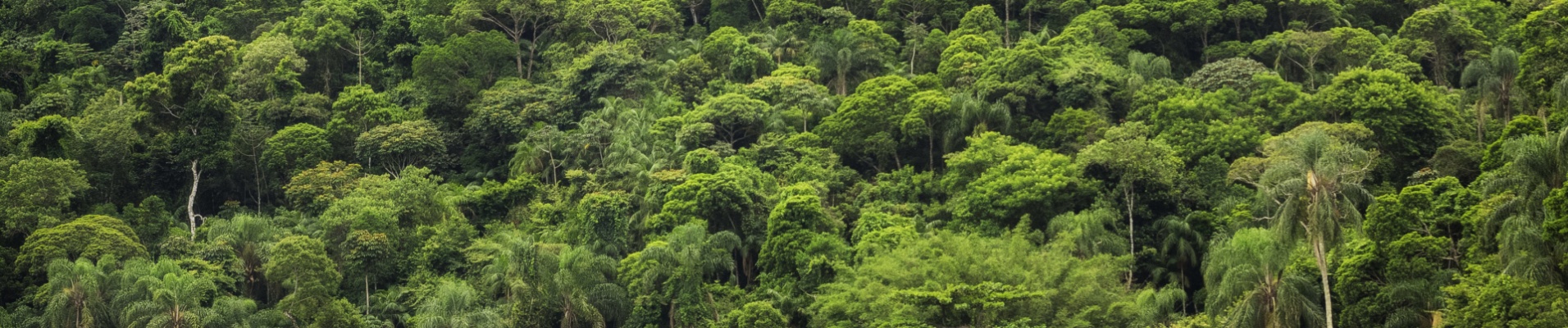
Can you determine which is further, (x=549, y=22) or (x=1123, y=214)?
(x=549, y=22)

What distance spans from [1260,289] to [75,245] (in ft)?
90.2

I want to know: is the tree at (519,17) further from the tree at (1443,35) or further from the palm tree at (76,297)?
the tree at (1443,35)

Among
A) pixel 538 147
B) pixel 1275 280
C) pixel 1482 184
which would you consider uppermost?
pixel 1482 184

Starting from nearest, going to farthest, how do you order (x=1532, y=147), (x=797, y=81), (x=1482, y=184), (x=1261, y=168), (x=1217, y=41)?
(x=1532, y=147) < (x=1482, y=184) < (x=1261, y=168) < (x=797, y=81) < (x=1217, y=41)

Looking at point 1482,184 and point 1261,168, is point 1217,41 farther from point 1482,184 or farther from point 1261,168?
point 1482,184

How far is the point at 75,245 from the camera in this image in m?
45.4

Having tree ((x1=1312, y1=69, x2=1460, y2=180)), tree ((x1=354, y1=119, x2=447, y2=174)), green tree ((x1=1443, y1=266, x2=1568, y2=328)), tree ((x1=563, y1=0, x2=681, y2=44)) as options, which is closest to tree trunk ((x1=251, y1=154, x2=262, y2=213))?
tree ((x1=354, y1=119, x2=447, y2=174))

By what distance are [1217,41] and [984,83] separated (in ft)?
32.9

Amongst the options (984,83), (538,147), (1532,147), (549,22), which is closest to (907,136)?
(984,83)

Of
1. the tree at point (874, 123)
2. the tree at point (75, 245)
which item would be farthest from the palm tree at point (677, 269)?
the tree at point (75, 245)

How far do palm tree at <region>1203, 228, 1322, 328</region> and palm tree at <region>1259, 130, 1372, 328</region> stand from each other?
509 mm

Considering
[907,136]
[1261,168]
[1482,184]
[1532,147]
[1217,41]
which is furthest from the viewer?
[1217,41]

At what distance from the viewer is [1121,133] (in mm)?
44938

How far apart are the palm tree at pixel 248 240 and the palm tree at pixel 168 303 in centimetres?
327
